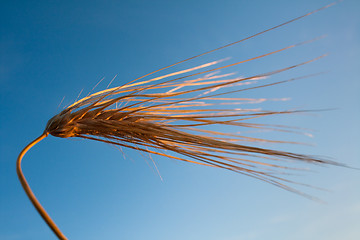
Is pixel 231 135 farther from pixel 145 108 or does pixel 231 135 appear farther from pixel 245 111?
pixel 145 108

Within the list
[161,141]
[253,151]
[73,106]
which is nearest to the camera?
[253,151]

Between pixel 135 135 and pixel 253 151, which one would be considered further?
pixel 135 135

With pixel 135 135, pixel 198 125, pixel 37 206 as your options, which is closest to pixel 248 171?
pixel 198 125

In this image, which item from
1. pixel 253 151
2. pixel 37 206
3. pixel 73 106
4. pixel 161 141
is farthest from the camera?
pixel 73 106

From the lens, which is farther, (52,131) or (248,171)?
(52,131)

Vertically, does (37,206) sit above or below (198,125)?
below

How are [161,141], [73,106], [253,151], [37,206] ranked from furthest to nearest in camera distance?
[73,106] < [161,141] < [253,151] < [37,206]

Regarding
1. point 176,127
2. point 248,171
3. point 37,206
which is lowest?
point 37,206

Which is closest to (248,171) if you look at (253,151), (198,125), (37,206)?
(253,151)

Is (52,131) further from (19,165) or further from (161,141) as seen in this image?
(161,141)
